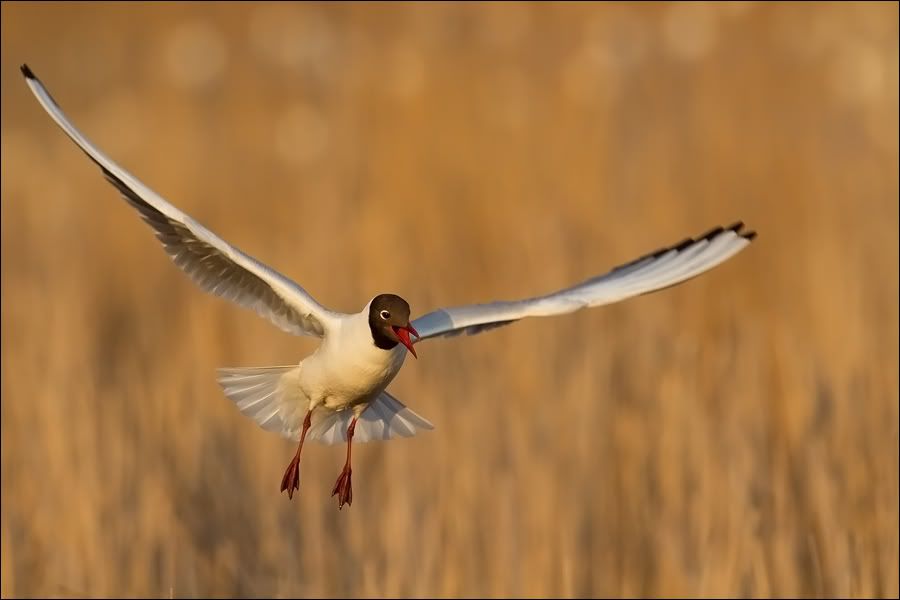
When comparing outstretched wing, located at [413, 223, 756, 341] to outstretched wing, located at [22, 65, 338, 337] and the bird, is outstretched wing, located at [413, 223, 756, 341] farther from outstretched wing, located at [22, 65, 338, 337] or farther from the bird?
outstretched wing, located at [22, 65, 338, 337]

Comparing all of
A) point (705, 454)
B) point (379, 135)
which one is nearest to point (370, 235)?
point (379, 135)

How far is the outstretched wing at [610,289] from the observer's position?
2418 mm

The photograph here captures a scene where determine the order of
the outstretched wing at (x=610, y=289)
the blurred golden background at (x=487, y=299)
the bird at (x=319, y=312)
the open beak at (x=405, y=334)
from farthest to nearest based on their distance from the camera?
the blurred golden background at (x=487, y=299) < the outstretched wing at (x=610, y=289) < the bird at (x=319, y=312) < the open beak at (x=405, y=334)

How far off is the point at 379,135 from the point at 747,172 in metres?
1.45

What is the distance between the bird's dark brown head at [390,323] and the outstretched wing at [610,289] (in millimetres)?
207

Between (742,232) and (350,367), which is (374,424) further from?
(742,232)

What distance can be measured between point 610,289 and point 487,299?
224cm

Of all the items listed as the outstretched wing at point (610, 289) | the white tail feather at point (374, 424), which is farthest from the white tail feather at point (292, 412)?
the outstretched wing at point (610, 289)

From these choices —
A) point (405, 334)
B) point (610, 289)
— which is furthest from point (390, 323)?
point (610, 289)

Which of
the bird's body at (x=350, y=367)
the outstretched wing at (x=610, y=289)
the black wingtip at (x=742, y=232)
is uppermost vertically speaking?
the black wingtip at (x=742, y=232)

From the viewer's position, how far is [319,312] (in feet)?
7.56

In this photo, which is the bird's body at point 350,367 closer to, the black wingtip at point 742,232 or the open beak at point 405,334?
the open beak at point 405,334

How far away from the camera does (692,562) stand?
12.4ft

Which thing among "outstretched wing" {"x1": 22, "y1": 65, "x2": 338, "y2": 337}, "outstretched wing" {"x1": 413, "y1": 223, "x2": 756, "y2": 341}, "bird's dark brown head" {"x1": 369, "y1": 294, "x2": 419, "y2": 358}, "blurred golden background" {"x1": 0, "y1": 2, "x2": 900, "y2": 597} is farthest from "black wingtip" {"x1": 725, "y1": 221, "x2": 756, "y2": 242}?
"blurred golden background" {"x1": 0, "y1": 2, "x2": 900, "y2": 597}
